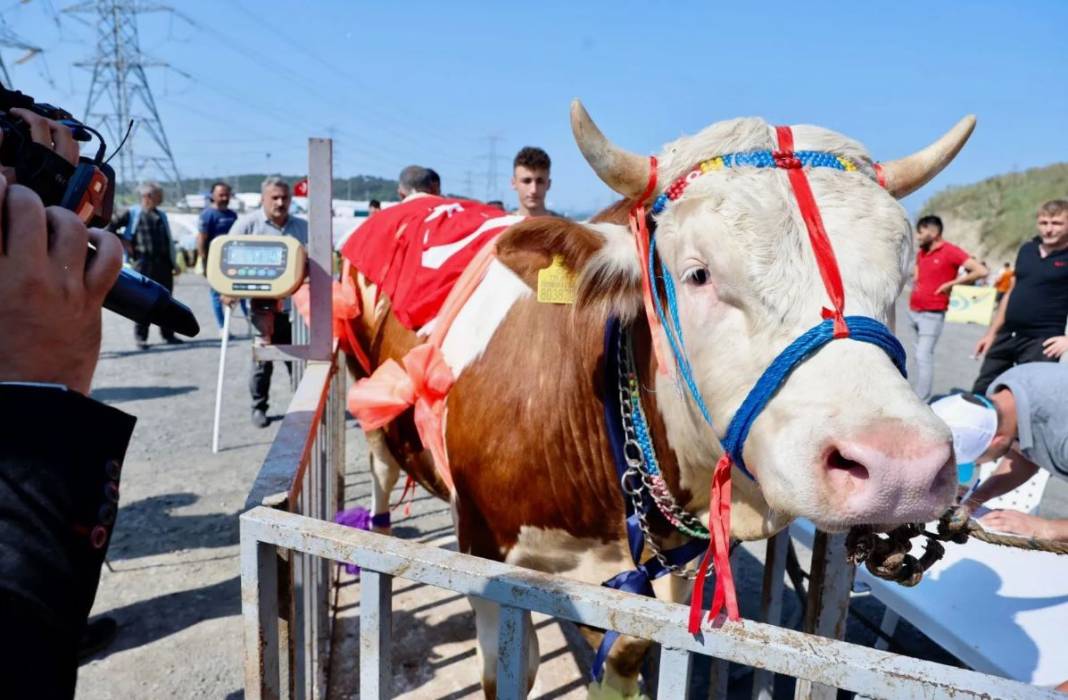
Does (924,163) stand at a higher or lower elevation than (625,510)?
higher

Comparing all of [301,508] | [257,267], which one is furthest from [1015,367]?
[257,267]

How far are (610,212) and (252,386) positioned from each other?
530cm

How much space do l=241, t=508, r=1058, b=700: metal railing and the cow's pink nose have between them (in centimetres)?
22

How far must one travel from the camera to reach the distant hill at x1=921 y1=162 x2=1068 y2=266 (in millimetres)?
32938

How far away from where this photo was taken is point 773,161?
1.51 meters

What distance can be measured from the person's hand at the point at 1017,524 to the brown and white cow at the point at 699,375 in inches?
44.4

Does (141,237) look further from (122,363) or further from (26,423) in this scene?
(26,423)

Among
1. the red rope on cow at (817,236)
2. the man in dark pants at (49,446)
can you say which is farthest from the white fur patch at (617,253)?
the man in dark pants at (49,446)

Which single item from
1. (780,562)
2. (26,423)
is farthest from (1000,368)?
(26,423)

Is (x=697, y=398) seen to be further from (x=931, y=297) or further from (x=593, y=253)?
(x=931, y=297)

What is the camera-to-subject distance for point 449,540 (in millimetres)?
3998

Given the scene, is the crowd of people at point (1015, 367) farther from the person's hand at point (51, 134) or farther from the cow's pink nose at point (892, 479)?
the person's hand at point (51, 134)

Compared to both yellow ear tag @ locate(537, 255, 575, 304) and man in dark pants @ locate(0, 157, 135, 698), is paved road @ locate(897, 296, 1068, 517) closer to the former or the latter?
yellow ear tag @ locate(537, 255, 575, 304)

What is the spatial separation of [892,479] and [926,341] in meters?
8.09
